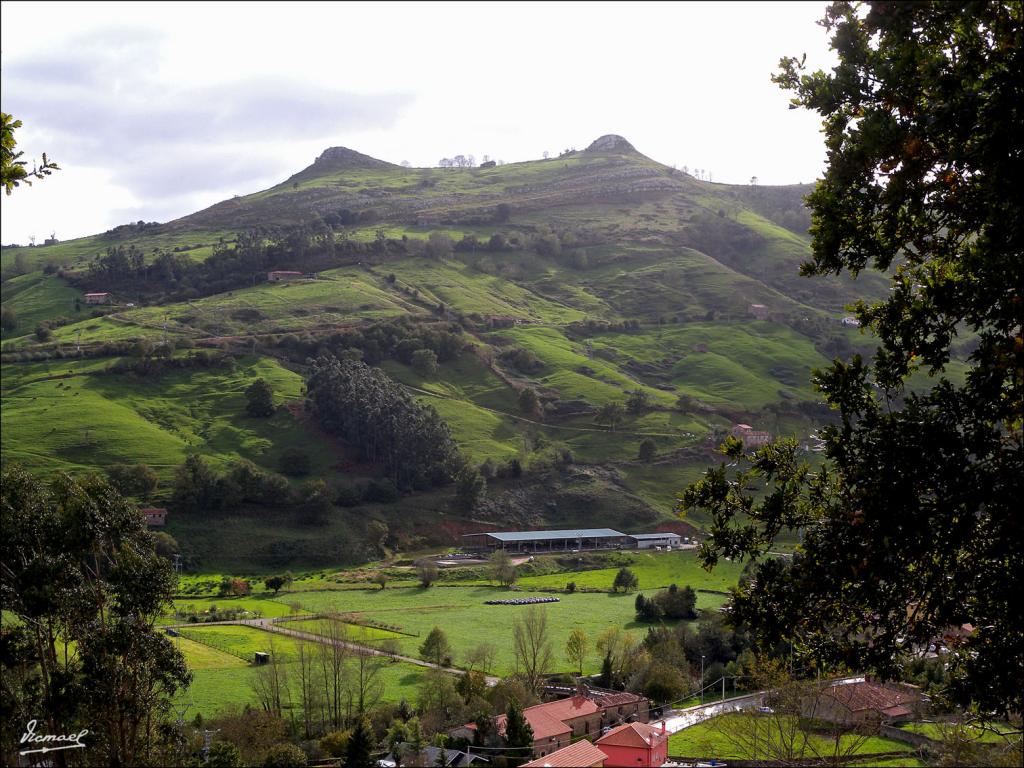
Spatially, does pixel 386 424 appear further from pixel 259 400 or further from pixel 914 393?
pixel 914 393

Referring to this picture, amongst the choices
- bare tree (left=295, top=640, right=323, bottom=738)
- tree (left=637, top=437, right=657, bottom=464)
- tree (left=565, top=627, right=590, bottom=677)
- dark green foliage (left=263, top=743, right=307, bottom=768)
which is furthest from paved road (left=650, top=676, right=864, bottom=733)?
tree (left=637, top=437, right=657, bottom=464)

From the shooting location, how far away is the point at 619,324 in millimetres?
142750

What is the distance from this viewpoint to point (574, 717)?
39.1m

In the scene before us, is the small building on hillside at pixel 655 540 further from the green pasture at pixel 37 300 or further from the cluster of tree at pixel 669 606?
the green pasture at pixel 37 300

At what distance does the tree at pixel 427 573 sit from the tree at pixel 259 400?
1303 inches

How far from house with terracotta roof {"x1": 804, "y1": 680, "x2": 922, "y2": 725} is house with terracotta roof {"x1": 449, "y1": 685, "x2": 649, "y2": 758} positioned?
7.77m

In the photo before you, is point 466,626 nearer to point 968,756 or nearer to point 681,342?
point 968,756

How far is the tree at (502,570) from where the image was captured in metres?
70.4

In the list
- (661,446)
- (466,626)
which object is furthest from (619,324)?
(466,626)

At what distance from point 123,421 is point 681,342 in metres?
76.9

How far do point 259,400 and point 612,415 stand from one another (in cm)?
3804

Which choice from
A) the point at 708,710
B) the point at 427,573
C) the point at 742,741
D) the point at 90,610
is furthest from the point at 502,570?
the point at 90,610

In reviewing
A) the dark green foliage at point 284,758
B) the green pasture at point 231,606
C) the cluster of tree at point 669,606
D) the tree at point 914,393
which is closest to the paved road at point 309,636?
the green pasture at point 231,606

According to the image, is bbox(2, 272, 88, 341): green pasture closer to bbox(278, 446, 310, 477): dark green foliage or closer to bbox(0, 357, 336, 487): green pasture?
bbox(0, 357, 336, 487): green pasture
